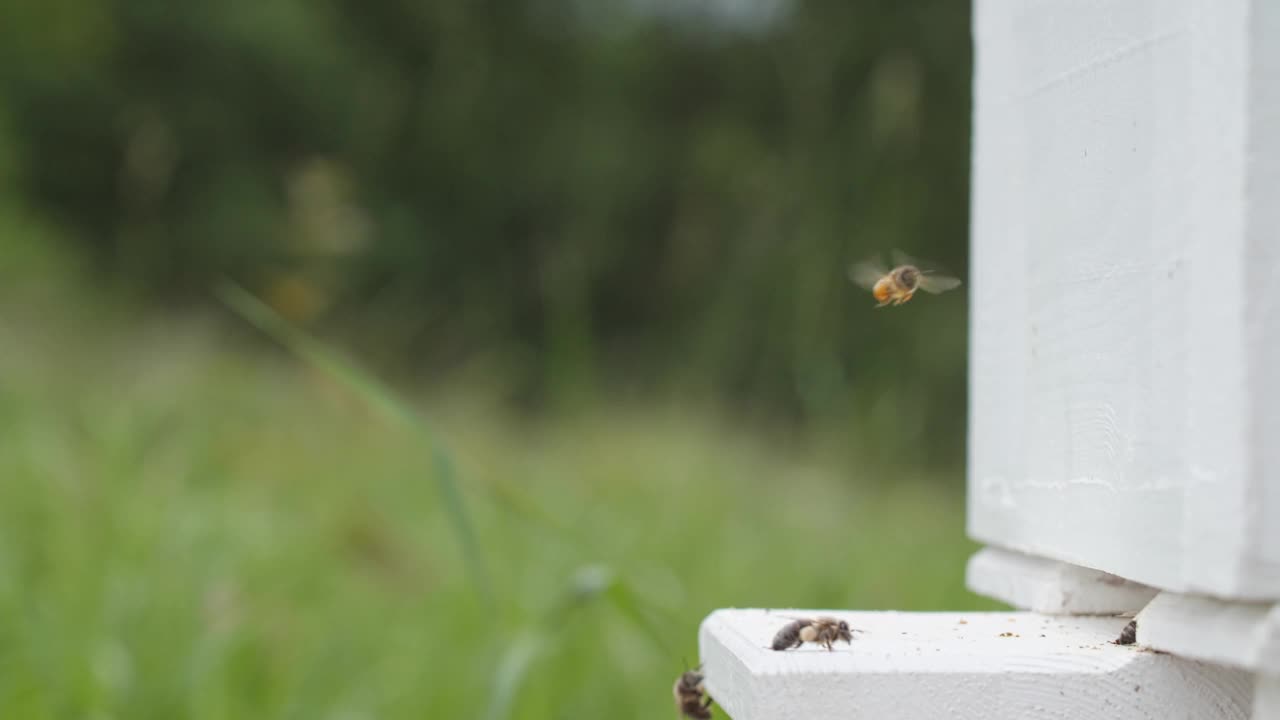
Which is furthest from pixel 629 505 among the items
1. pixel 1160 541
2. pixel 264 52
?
pixel 264 52

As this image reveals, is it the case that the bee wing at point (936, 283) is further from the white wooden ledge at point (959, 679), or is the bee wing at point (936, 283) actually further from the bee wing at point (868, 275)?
the white wooden ledge at point (959, 679)

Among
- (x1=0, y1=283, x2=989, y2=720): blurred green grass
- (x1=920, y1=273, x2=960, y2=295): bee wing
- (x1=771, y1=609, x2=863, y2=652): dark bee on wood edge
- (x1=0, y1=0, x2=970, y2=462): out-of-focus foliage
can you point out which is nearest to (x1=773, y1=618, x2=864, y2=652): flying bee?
(x1=771, y1=609, x2=863, y2=652): dark bee on wood edge

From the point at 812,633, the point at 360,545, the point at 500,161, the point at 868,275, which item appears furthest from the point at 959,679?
the point at 500,161

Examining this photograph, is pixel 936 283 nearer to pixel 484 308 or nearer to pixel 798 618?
pixel 798 618

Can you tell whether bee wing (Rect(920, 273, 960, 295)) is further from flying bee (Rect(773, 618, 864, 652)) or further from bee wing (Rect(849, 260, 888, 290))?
flying bee (Rect(773, 618, 864, 652))

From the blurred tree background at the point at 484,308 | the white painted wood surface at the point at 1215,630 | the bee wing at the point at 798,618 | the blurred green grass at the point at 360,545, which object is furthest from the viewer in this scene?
the blurred tree background at the point at 484,308

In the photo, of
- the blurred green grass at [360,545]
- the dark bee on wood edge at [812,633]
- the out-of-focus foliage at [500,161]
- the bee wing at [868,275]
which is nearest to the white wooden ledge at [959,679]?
the dark bee on wood edge at [812,633]
